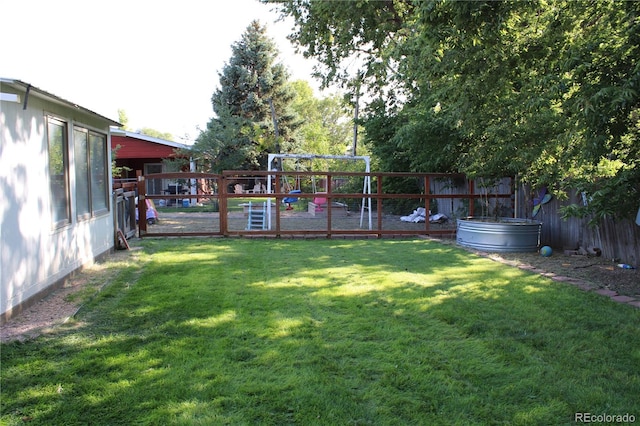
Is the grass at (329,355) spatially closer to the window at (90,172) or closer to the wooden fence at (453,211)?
the window at (90,172)

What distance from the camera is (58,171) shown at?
18.2 feet

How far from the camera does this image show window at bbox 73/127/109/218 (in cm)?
638

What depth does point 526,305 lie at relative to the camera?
4.83 m

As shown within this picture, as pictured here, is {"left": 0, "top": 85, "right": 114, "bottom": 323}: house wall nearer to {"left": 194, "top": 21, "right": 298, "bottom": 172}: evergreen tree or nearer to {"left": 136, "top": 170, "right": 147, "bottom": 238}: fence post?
{"left": 136, "top": 170, "right": 147, "bottom": 238}: fence post

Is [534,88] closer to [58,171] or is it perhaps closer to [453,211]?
[58,171]

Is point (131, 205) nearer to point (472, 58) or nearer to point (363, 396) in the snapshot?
point (472, 58)

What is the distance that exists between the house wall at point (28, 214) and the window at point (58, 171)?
98 mm

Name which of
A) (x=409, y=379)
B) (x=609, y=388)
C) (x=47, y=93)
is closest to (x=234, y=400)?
(x=409, y=379)

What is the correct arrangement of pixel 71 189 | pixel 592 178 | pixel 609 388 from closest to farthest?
pixel 609 388, pixel 71 189, pixel 592 178

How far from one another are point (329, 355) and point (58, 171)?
A: 13.4 ft

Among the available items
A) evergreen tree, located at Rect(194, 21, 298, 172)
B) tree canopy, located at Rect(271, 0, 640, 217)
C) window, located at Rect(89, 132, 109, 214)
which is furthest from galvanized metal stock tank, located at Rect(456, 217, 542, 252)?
evergreen tree, located at Rect(194, 21, 298, 172)

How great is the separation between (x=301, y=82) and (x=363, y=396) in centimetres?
5291

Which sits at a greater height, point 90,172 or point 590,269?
point 90,172

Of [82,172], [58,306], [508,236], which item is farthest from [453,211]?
[58,306]
